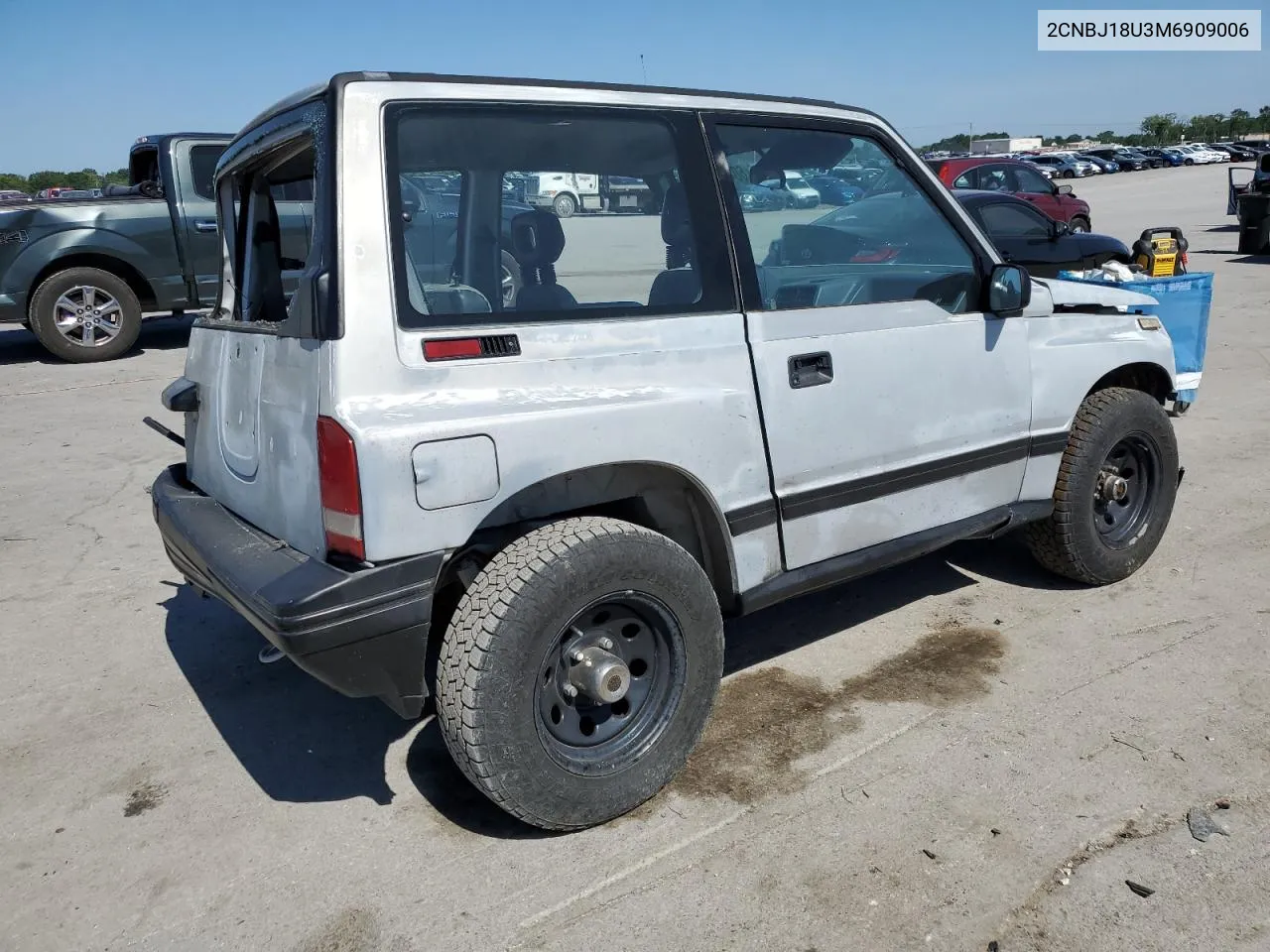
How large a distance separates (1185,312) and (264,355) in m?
5.60

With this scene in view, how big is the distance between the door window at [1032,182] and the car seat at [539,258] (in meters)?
16.3

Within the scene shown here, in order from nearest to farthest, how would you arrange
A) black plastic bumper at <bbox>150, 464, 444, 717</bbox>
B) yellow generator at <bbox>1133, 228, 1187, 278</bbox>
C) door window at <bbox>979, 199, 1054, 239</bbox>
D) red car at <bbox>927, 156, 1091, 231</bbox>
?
A: black plastic bumper at <bbox>150, 464, 444, 717</bbox> → yellow generator at <bbox>1133, 228, 1187, 278</bbox> → door window at <bbox>979, 199, 1054, 239</bbox> → red car at <bbox>927, 156, 1091, 231</bbox>

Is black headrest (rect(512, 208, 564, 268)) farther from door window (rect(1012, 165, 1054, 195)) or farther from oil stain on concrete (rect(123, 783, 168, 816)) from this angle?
door window (rect(1012, 165, 1054, 195))

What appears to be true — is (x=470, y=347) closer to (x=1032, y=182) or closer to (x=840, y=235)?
(x=840, y=235)

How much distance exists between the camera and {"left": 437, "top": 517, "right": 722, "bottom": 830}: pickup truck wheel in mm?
2553

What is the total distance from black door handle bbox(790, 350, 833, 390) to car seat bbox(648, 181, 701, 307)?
14.9 inches

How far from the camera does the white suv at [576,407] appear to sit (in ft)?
8.22

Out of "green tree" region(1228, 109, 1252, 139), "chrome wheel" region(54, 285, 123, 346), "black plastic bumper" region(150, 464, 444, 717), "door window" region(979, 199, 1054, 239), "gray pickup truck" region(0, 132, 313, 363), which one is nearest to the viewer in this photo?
"black plastic bumper" region(150, 464, 444, 717)

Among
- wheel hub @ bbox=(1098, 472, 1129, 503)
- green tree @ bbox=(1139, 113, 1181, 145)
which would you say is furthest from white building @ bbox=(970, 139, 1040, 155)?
wheel hub @ bbox=(1098, 472, 1129, 503)

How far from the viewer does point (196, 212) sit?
10.1 metres

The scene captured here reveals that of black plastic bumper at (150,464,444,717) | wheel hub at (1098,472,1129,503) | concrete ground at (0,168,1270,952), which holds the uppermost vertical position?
black plastic bumper at (150,464,444,717)

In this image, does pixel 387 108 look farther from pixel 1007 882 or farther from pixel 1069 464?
pixel 1069 464

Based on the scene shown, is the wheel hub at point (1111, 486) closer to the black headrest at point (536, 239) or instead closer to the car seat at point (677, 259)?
the car seat at point (677, 259)

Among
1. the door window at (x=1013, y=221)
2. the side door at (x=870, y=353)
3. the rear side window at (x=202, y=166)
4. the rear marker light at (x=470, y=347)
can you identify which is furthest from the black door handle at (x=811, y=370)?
the rear side window at (x=202, y=166)
